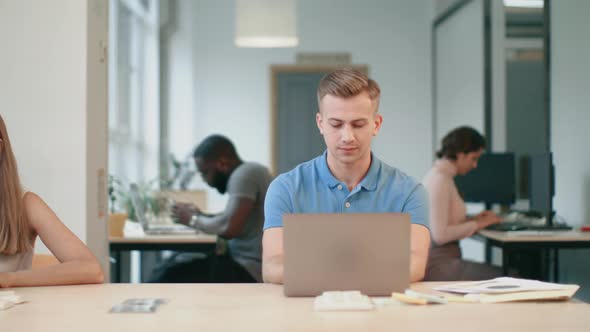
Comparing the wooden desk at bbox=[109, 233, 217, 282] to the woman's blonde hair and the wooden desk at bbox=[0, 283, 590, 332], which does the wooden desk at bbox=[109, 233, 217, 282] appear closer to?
the woman's blonde hair

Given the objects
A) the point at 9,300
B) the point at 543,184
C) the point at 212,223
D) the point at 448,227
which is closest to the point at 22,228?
the point at 9,300

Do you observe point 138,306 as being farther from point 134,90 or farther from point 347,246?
point 134,90

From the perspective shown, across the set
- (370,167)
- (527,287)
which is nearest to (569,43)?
(370,167)

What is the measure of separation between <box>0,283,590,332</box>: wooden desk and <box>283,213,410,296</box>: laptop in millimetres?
100

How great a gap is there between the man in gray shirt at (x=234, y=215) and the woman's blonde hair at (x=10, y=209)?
6.37 feet

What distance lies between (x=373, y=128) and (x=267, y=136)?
7416 mm

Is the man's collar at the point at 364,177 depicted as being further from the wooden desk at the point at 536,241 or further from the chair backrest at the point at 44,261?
the wooden desk at the point at 536,241

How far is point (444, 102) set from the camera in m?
9.08

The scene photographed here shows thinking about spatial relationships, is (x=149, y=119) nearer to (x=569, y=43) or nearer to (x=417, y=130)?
(x=417, y=130)

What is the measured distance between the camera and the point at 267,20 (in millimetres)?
6191

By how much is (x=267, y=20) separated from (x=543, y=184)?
2479mm

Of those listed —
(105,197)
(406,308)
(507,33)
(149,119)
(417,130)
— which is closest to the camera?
(406,308)

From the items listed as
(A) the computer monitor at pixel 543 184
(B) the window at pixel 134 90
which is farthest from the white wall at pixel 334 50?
(A) the computer monitor at pixel 543 184

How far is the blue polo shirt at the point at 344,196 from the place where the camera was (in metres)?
2.51
